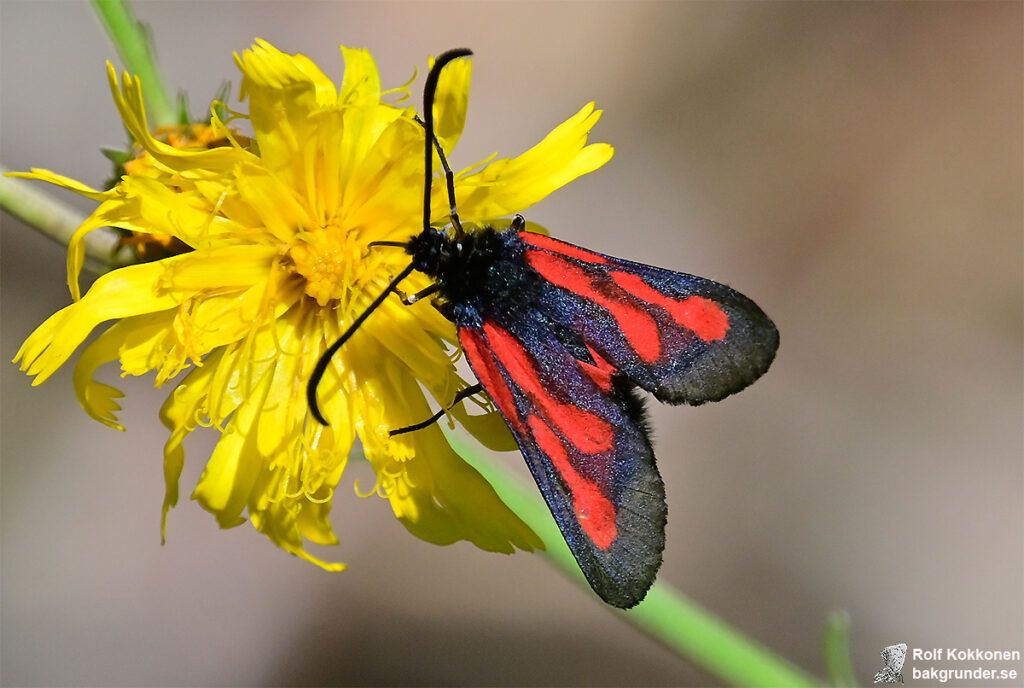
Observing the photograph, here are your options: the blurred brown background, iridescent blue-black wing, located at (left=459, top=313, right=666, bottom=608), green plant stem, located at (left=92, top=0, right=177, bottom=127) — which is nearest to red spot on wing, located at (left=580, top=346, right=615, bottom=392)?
iridescent blue-black wing, located at (left=459, top=313, right=666, bottom=608)

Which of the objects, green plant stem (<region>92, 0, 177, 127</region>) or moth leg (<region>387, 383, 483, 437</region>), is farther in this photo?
green plant stem (<region>92, 0, 177, 127</region>)

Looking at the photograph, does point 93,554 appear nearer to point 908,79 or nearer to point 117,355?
point 117,355

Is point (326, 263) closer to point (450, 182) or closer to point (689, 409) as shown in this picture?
point (450, 182)

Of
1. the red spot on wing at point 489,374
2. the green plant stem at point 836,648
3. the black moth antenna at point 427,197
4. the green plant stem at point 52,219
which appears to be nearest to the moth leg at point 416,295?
the black moth antenna at point 427,197

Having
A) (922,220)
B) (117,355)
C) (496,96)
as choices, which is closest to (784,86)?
(922,220)

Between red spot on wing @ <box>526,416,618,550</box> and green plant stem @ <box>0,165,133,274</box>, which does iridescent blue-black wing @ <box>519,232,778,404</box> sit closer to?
red spot on wing @ <box>526,416,618,550</box>

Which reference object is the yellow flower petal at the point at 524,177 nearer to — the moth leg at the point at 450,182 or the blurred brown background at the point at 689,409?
the moth leg at the point at 450,182

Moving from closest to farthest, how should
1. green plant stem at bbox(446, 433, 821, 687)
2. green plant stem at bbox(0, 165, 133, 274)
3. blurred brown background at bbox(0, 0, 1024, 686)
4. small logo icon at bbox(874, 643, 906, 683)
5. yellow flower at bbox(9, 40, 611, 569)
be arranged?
yellow flower at bbox(9, 40, 611, 569) < green plant stem at bbox(0, 165, 133, 274) < green plant stem at bbox(446, 433, 821, 687) < small logo icon at bbox(874, 643, 906, 683) < blurred brown background at bbox(0, 0, 1024, 686)
